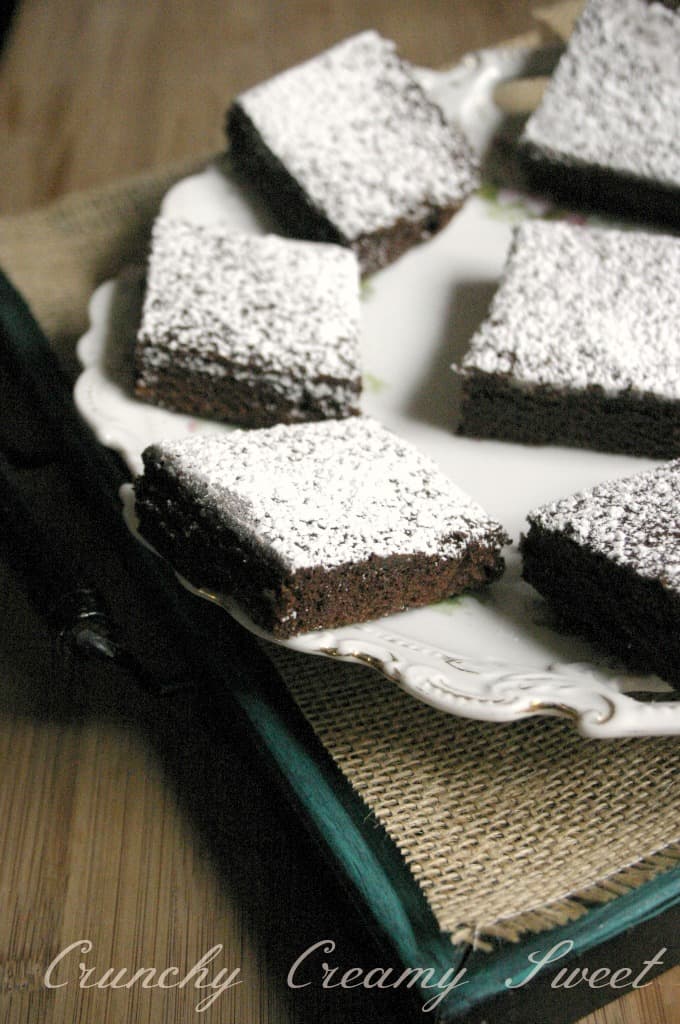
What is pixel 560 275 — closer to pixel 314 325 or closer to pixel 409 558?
pixel 314 325

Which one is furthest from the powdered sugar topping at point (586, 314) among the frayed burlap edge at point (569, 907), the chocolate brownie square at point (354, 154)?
the frayed burlap edge at point (569, 907)

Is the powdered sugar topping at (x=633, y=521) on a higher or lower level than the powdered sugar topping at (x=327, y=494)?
higher

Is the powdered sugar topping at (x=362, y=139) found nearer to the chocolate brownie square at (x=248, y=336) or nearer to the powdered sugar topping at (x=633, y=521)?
the chocolate brownie square at (x=248, y=336)

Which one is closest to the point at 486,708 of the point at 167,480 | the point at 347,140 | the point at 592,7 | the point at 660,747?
the point at 660,747

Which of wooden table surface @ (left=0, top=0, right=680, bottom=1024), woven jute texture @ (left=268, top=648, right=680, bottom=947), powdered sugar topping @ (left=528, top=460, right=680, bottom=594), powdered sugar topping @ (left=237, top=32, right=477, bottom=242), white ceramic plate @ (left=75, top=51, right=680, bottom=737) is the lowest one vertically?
wooden table surface @ (left=0, top=0, right=680, bottom=1024)

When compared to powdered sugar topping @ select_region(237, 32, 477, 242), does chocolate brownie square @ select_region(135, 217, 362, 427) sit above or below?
below

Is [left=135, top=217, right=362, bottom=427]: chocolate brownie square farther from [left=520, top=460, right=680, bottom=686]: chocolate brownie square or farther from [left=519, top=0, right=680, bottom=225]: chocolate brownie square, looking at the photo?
[left=519, top=0, right=680, bottom=225]: chocolate brownie square

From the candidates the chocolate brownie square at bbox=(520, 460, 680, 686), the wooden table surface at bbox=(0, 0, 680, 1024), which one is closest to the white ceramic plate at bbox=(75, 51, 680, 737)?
the chocolate brownie square at bbox=(520, 460, 680, 686)
